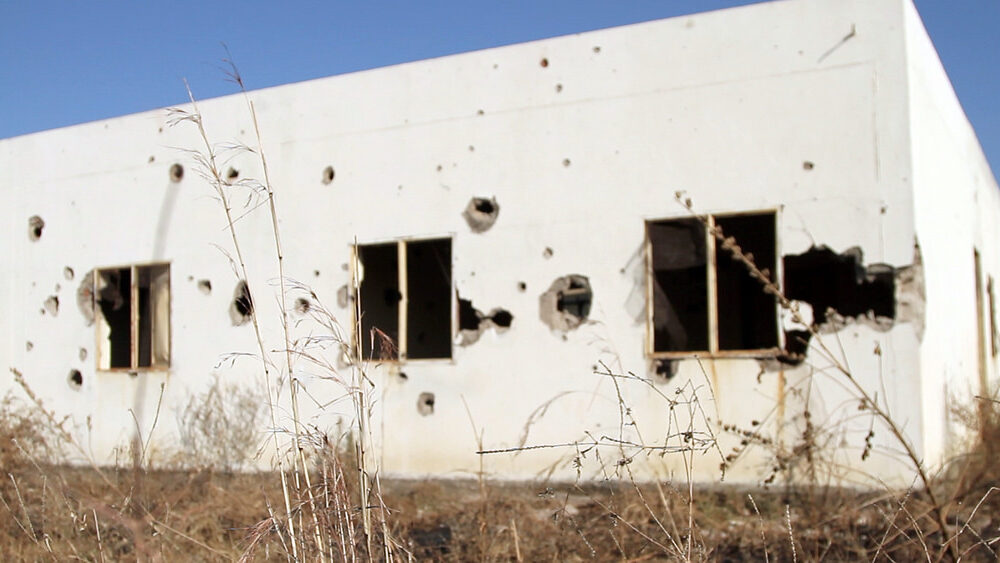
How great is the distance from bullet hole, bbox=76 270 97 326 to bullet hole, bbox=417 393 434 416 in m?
3.65

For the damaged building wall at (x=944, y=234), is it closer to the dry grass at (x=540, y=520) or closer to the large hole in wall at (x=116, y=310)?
the dry grass at (x=540, y=520)

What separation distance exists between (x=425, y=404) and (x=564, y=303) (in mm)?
1323

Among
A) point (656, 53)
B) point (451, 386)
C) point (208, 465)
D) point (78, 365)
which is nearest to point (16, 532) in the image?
point (208, 465)

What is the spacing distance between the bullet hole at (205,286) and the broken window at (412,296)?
1.30 m

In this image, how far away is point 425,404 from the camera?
7086 millimetres

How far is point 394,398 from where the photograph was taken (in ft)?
23.6

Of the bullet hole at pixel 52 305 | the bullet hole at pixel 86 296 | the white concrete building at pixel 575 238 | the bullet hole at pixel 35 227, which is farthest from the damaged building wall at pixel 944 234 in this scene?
the bullet hole at pixel 35 227

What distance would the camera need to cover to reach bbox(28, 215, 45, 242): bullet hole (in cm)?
920

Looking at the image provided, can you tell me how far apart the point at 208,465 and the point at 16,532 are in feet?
7.70

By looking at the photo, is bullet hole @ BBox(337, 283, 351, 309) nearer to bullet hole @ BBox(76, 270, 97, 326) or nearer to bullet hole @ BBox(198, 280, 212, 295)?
bullet hole @ BBox(198, 280, 212, 295)

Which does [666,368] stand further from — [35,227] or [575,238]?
[35,227]

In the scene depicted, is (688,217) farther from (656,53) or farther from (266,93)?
(266,93)

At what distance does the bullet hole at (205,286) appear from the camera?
26.7 feet

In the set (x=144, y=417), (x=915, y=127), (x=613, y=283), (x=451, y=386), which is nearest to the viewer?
(x=915, y=127)
